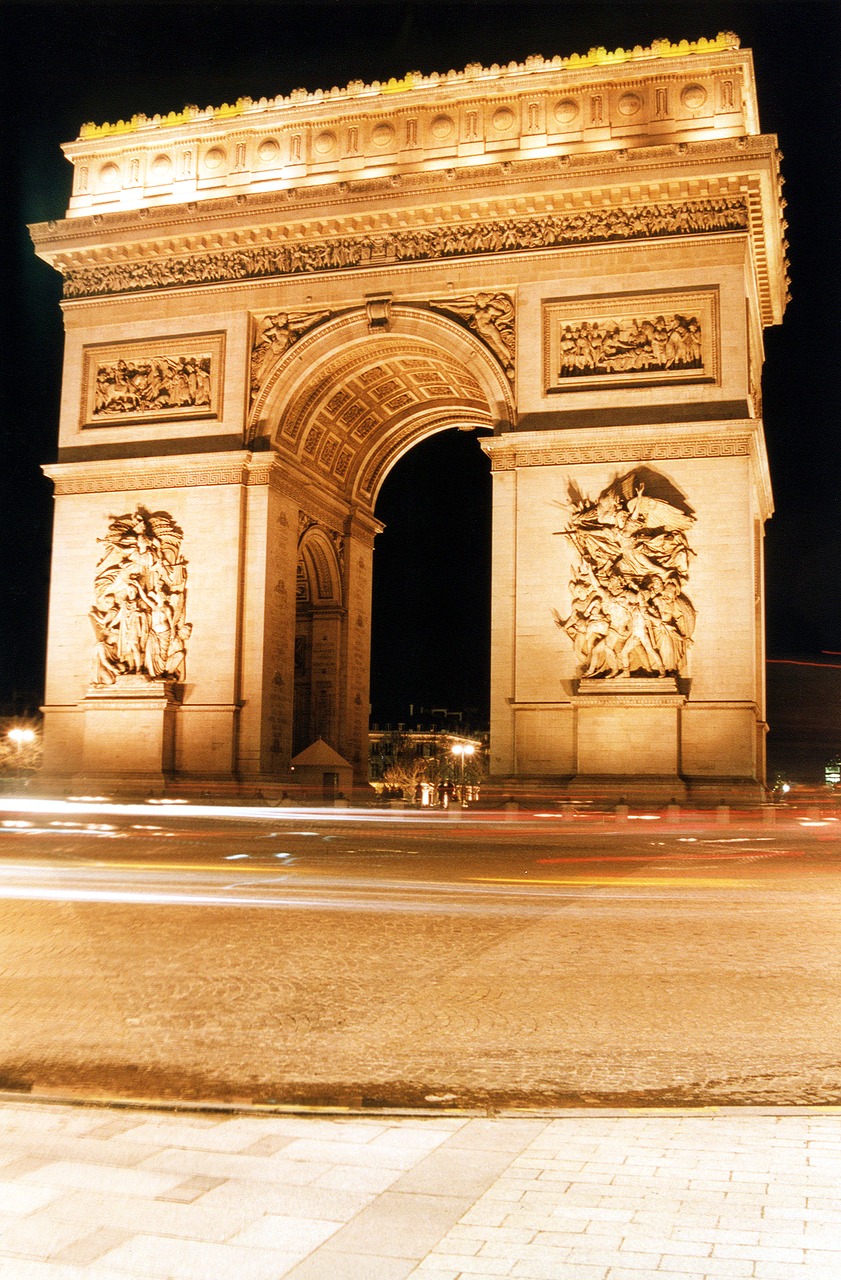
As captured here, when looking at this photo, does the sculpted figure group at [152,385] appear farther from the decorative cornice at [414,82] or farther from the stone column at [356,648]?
the stone column at [356,648]

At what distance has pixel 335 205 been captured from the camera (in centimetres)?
Answer: 2980

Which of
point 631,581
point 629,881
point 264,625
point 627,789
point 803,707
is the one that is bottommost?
point 629,881

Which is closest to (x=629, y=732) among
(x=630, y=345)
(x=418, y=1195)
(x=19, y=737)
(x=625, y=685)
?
(x=625, y=685)

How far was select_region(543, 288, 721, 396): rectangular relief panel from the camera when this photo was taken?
1078 inches

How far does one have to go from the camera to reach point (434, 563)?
6612cm

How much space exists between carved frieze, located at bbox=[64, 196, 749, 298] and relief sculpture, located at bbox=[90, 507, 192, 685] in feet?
20.1

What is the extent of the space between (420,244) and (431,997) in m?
24.9

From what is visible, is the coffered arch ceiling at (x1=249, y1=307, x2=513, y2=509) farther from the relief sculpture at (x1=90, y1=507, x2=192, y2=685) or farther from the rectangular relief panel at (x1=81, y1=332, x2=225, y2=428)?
the relief sculpture at (x1=90, y1=507, x2=192, y2=685)

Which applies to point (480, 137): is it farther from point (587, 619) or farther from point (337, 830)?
point (337, 830)

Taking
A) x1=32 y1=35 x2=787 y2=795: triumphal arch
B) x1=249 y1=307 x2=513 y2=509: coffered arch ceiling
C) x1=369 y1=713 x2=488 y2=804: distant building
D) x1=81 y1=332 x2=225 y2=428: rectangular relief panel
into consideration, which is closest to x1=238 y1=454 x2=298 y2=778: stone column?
x1=32 y1=35 x2=787 y2=795: triumphal arch

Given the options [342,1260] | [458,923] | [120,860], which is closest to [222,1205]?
[342,1260]

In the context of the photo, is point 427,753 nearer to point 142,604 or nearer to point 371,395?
point 371,395

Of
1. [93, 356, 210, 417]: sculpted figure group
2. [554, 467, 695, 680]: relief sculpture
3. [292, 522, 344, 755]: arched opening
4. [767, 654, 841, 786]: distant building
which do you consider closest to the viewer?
[554, 467, 695, 680]: relief sculpture

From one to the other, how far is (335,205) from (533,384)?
21.3ft
